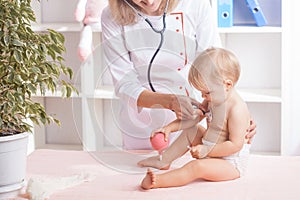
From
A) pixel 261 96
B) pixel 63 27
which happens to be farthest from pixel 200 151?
pixel 63 27

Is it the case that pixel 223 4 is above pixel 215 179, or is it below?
above

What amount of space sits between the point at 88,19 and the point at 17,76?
4.82ft

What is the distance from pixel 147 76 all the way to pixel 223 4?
1.27m

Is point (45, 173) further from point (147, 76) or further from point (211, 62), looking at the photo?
point (211, 62)

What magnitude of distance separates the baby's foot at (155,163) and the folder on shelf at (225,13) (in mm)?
1313

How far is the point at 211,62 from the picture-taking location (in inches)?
64.6

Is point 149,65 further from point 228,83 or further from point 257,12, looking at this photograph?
point 257,12

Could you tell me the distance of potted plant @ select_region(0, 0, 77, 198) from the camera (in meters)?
1.65

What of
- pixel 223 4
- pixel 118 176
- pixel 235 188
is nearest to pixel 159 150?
pixel 118 176

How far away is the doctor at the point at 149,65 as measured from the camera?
175 centimetres

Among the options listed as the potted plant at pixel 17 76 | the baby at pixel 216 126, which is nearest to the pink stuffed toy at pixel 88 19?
the potted plant at pixel 17 76

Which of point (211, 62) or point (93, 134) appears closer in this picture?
point (211, 62)

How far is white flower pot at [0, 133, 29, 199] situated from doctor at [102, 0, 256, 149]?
30 centimetres

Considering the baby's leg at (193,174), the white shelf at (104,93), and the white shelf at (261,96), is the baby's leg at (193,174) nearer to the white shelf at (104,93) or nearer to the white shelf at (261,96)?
the white shelf at (104,93)
